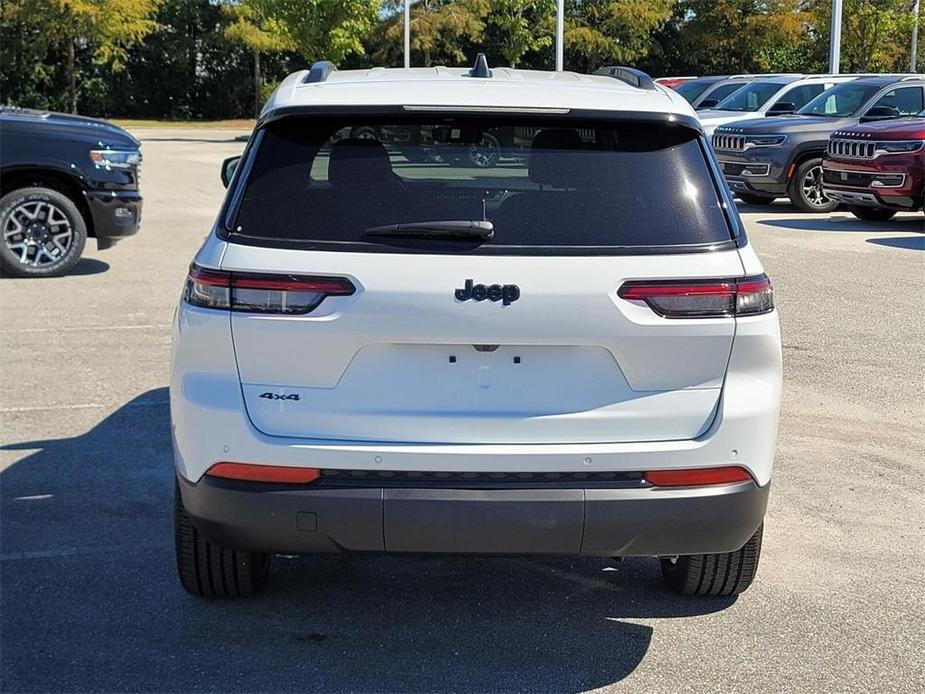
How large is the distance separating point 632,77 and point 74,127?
7549 mm

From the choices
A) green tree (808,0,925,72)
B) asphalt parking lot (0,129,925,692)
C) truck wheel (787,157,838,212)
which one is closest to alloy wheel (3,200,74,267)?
asphalt parking lot (0,129,925,692)

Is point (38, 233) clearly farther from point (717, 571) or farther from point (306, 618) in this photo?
point (717, 571)

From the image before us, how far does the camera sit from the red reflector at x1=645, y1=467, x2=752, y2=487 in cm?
347

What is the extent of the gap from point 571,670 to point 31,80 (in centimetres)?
4934

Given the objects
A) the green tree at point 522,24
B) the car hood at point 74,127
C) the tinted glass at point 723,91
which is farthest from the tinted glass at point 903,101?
the green tree at point 522,24

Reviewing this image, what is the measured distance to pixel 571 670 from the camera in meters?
3.73

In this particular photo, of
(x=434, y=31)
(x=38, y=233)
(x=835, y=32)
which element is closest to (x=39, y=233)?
(x=38, y=233)

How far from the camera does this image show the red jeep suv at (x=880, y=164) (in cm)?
1488

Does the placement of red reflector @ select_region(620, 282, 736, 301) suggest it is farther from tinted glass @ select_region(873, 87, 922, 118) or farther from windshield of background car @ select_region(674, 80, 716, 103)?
windshield of background car @ select_region(674, 80, 716, 103)

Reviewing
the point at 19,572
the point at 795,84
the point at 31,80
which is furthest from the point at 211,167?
the point at 31,80

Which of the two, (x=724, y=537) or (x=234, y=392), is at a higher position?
(x=234, y=392)

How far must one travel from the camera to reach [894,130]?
15.1 metres

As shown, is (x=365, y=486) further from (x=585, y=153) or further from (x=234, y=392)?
(x=585, y=153)

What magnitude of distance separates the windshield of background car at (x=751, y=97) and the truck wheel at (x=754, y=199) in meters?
2.21
